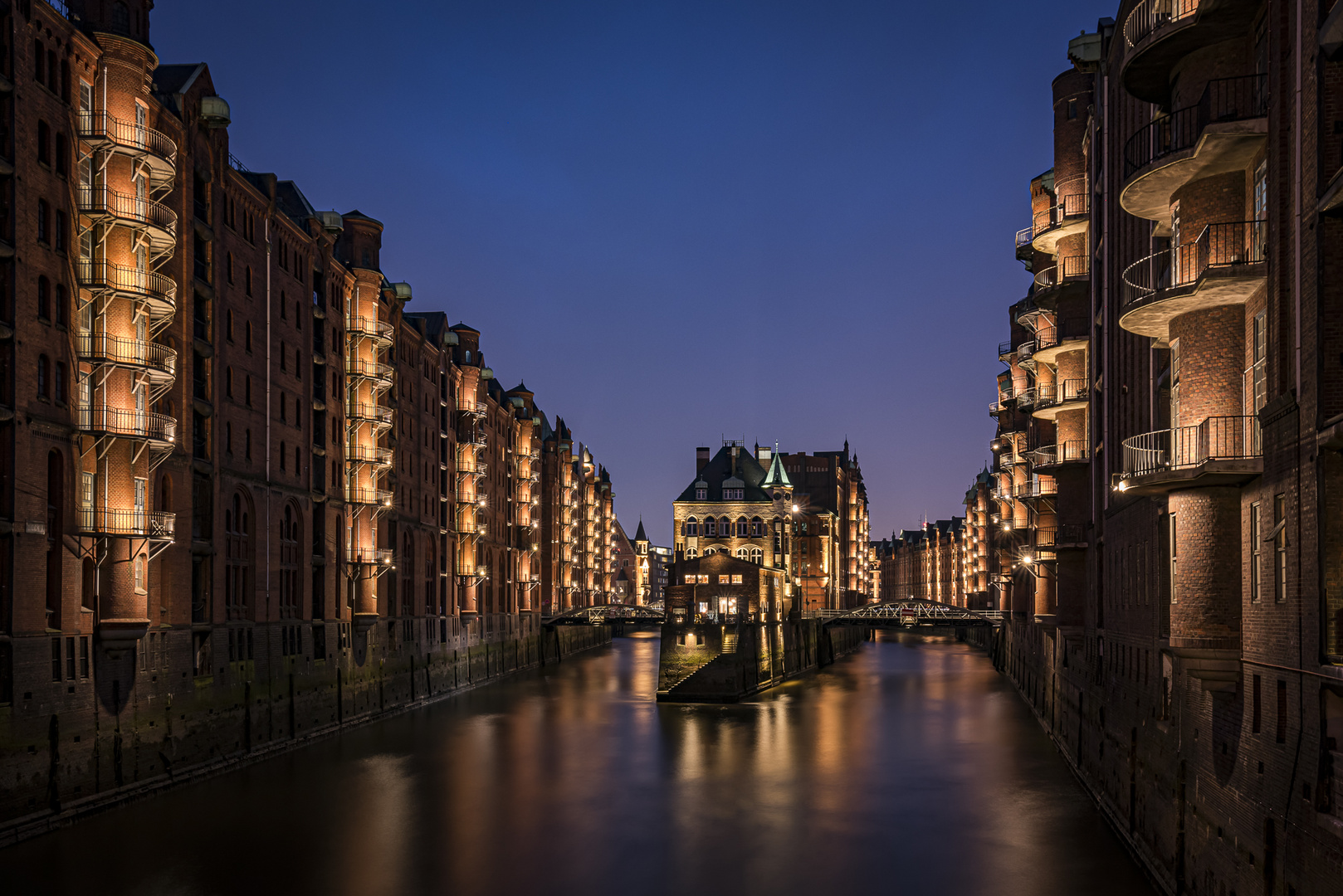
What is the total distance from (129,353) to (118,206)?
192 inches

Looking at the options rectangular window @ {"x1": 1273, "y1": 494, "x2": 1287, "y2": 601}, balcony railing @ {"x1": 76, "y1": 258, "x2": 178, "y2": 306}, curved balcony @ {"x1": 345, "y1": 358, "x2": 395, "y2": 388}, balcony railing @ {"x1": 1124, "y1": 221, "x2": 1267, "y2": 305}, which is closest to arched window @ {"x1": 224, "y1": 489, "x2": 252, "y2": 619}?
balcony railing @ {"x1": 76, "y1": 258, "x2": 178, "y2": 306}

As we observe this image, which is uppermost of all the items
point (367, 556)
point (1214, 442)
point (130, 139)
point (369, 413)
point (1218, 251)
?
point (130, 139)

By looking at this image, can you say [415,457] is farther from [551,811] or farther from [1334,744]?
[1334,744]

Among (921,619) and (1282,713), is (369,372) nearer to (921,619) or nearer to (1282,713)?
(1282,713)

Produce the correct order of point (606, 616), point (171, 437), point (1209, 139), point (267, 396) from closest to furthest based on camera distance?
1. point (1209, 139)
2. point (171, 437)
3. point (267, 396)
4. point (606, 616)

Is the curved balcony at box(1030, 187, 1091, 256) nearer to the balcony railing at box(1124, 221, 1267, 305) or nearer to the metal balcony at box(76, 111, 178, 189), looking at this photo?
the balcony railing at box(1124, 221, 1267, 305)

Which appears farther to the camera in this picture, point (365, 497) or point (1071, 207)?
point (365, 497)

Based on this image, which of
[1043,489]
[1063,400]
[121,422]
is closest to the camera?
[121,422]

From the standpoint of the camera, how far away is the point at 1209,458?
69.5ft

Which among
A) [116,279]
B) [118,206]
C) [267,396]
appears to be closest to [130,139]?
[118,206]

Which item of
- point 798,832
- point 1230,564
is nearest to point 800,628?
point 798,832

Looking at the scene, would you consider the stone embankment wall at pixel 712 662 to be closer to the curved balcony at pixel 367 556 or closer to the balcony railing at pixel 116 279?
the curved balcony at pixel 367 556

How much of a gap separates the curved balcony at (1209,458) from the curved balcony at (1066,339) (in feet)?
85.7

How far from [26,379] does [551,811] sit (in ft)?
73.1
